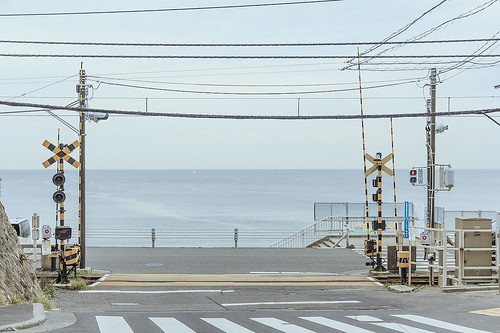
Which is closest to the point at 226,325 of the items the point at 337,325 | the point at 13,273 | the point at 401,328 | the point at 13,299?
the point at 337,325

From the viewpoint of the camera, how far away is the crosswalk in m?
11.9

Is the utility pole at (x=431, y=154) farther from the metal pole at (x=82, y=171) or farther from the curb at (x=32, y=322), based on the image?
the curb at (x=32, y=322)

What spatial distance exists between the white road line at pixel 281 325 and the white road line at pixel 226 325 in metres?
0.56

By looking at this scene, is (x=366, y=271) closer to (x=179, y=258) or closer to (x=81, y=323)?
(x=179, y=258)

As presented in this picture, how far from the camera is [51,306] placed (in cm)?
1503

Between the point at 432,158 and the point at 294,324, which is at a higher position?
the point at 432,158

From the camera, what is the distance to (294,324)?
12625 mm

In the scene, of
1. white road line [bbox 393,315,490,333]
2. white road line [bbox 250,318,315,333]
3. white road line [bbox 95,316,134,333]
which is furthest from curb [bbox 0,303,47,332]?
white road line [bbox 393,315,490,333]

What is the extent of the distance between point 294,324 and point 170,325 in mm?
2271

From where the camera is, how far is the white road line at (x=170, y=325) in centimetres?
1185

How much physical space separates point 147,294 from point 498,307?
28.6 ft

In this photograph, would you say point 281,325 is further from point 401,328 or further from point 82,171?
point 82,171

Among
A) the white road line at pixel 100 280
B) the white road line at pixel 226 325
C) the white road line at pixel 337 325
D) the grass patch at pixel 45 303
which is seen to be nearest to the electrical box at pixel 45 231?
the white road line at pixel 100 280

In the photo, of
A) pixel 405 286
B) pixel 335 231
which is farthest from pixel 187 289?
pixel 335 231
